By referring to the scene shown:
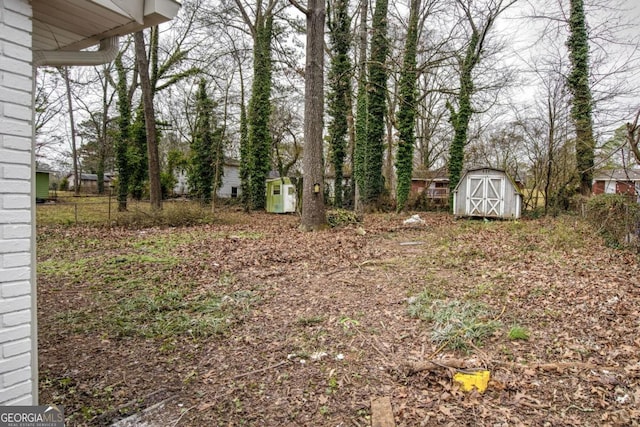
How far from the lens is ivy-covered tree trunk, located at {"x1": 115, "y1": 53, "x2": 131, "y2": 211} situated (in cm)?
1488

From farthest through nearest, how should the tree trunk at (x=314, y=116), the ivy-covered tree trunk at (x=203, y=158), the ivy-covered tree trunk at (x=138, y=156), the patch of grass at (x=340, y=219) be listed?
the ivy-covered tree trunk at (x=203, y=158), the ivy-covered tree trunk at (x=138, y=156), the patch of grass at (x=340, y=219), the tree trunk at (x=314, y=116)

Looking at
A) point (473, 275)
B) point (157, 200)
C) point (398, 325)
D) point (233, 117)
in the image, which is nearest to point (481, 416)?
point (398, 325)

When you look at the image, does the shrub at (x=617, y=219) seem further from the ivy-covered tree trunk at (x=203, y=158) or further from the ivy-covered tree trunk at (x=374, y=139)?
the ivy-covered tree trunk at (x=203, y=158)

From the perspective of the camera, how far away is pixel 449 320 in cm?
357

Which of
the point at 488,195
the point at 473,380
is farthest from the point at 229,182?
the point at 473,380

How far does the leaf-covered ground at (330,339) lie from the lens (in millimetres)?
2404

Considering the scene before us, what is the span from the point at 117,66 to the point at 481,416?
1795cm

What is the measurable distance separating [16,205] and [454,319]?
145 inches

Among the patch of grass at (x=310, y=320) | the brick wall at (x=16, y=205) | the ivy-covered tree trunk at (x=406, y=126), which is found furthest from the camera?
the ivy-covered tree trunk at (x=406, y=126)

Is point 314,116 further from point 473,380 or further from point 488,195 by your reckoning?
point 488,195

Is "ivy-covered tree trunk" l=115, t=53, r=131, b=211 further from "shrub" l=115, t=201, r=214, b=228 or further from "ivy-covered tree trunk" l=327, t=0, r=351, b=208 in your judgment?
"ivy-covered tree trunk" l=327, t=0, r=351, b=208

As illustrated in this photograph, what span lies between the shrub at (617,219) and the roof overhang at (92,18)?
27.4 ft

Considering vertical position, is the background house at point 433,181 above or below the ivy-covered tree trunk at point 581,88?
below

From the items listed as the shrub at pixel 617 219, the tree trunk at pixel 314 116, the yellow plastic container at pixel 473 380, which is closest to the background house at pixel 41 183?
the tree trunk at pixel 314 116
